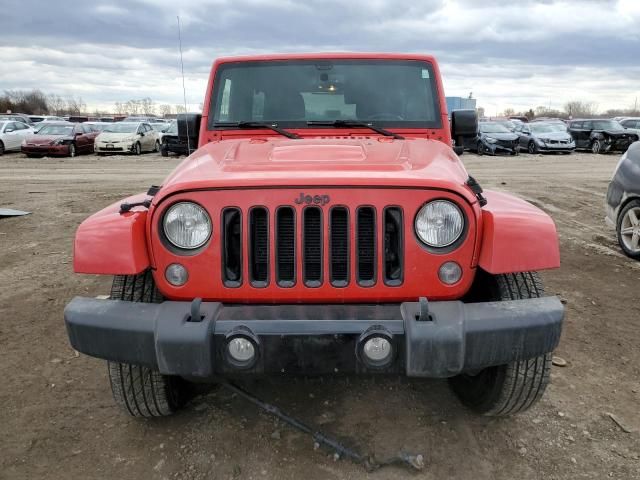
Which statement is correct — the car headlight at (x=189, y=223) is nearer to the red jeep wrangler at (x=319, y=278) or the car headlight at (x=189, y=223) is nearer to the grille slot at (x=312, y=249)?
the red jeep wrangler at (x=319, y=278)

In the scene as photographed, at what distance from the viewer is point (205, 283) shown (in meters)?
2.56

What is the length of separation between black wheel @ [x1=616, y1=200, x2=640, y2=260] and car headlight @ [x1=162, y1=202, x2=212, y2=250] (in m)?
5.42

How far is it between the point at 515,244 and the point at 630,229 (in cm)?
465

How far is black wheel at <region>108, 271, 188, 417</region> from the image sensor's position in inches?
108

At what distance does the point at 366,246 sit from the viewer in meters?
2.55

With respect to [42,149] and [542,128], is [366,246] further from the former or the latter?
[542,128]

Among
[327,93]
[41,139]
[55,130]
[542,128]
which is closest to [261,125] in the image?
[327,93]

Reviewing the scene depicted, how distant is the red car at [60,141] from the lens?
21109 millimetres

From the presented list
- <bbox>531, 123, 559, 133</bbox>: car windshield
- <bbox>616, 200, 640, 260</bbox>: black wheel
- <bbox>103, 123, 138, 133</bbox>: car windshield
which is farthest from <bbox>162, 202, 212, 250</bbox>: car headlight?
<bbox>531, 123, 559, 133</bbox>: car windshield

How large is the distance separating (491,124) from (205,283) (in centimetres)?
2428

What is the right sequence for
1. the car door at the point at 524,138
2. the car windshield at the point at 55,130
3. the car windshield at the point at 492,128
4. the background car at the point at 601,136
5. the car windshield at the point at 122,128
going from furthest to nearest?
the car door at the point at 524,138
the car windshield at the point at 492,128
the background car at the point at 601,136
the car windshield at the point at 122,128
the car windshield at the point at 55,130

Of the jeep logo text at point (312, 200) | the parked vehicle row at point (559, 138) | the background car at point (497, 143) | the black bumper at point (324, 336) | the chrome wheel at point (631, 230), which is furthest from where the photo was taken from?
the parked vehicle row at point (559, 138)

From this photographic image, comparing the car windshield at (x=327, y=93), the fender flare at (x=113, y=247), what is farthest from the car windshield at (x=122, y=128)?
the fender flare at (x=113, y=247)

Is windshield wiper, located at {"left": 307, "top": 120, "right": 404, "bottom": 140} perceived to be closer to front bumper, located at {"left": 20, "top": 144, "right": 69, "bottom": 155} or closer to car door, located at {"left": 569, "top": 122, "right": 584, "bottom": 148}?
front bumper, located at {"left": 20, "top": 144, "right": 69, "bottom": 155}
